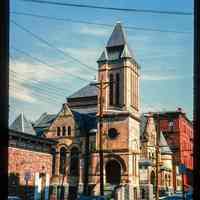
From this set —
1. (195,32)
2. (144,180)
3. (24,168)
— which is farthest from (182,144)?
(195,32)

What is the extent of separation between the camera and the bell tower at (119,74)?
123ft

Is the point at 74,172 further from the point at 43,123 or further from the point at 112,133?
the point at 43,123

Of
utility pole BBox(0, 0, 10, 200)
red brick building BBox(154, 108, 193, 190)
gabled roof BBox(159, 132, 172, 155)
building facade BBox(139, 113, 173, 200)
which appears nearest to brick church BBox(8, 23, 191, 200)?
building facade BBox(139, 113, 173, 200)

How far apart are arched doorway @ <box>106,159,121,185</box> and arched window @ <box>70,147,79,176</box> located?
2881mm

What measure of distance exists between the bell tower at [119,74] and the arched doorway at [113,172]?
477cm

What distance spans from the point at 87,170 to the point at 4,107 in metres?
34.5

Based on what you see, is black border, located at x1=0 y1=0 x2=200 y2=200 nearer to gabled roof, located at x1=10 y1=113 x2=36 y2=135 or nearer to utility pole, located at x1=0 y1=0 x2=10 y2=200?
utility pole, located at x1=0 y1=0 x2=10 y2=200

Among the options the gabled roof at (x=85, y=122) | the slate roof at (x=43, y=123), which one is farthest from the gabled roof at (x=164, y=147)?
the slate roof at (x=43, y=123)

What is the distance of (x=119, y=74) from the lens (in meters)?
38.1

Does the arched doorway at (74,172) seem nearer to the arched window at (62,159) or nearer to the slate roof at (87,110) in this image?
the arched window at (62,159)

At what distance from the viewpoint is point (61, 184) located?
3672cm

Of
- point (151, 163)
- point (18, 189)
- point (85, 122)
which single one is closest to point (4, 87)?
point (18, 189)

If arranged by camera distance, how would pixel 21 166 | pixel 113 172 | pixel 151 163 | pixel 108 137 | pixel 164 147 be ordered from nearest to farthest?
1. pixel 21 166
2. pixel 113 172
3. pixel 108 137
4. pixel 151 163
5. pixel 164 147

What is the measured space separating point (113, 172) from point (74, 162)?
3753 mm
